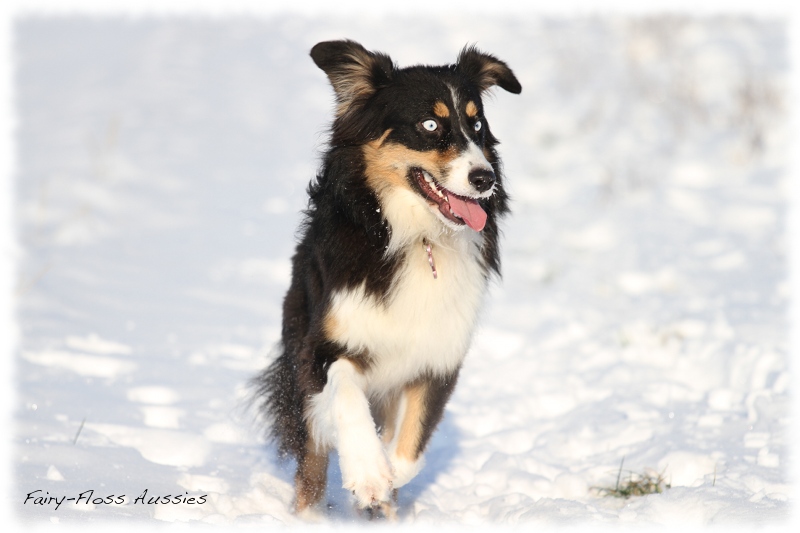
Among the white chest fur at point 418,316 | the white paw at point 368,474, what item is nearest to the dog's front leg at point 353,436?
the white paw at point 368,474

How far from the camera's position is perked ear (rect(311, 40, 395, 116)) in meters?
4.10

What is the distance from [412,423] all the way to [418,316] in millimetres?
585

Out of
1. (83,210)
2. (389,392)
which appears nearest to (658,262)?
(389,392)

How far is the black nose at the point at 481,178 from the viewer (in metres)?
3.71

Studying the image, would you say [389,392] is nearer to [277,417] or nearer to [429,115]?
[277,417]

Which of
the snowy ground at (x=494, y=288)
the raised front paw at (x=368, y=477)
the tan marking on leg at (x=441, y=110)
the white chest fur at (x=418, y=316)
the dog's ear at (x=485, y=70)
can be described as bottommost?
the snowy ground at (x=494, y=288)

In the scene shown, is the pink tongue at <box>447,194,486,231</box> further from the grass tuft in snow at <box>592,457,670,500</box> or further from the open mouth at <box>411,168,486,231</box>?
the grass tuft in snow at <box>592,457,670,500</box>

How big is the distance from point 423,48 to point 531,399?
9.52 meters

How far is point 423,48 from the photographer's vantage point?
45.9 ft

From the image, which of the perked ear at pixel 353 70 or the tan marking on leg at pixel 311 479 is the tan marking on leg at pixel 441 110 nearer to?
the perked ear at pixel 353 70

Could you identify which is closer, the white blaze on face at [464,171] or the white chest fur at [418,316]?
the white blaze on face at [464,171]

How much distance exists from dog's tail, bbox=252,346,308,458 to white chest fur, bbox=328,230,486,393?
503 mm

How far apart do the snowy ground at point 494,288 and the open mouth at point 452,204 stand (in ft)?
3.42

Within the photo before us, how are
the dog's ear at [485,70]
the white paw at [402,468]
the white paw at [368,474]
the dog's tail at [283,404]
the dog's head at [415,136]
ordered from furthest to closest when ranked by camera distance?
the dog's ear at [485,70] < the dog's tail at [283,404] < the white paw at [402,468] < the dog's head at [415,136] < the white paw at [368,474]
